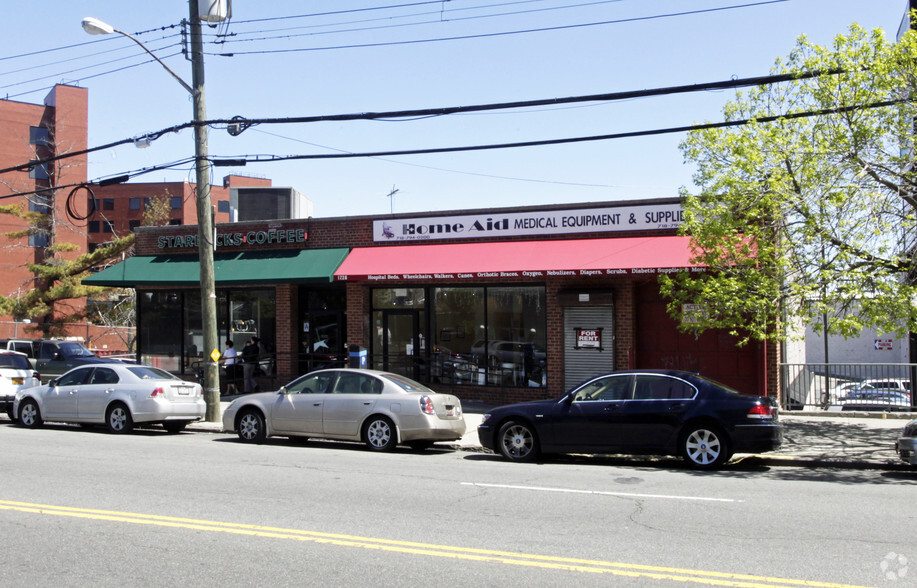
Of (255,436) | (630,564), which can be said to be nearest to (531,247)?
(255,436)

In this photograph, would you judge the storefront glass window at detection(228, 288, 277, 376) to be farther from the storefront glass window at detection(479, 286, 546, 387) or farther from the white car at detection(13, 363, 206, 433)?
the storefront glass window at detection(479, 286, 546, 387)

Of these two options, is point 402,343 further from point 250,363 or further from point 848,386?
point 848,386

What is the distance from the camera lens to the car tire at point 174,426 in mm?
16406

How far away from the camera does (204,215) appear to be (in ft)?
54.7

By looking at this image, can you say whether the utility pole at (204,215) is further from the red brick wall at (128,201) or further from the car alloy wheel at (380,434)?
the red brick wall at (128,201)

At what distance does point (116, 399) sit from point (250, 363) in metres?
6.35

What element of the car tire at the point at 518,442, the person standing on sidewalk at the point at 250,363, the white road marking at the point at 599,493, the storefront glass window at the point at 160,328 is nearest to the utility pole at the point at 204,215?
the person standing on sidewalk at the point at 250,363

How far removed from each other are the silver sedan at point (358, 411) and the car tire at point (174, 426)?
2.75 meters

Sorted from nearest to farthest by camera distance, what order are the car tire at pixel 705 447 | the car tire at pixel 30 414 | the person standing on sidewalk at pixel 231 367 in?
the car tire at pixel 705 447, the car tire at pixel 30 414, the person standing on sidewalk at pixel 231 367

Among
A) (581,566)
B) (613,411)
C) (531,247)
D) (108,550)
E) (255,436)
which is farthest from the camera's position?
(531,247)

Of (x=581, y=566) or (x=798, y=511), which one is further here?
(x=798, y=511)

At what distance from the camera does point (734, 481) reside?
10297 mm

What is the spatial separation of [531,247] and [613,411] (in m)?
7.57

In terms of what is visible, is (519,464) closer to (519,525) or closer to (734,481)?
(734,481)
